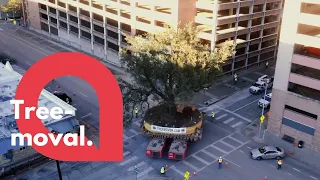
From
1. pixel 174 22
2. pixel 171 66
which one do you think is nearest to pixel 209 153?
pixel 171 66

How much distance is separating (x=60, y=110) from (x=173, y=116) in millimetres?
13198

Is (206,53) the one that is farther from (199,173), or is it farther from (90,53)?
(90,53)

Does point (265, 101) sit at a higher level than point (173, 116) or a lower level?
lower

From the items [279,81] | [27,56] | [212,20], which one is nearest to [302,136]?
[279,81]

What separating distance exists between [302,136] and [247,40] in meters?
23.3

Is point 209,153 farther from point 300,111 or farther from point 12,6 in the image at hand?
point 12,6

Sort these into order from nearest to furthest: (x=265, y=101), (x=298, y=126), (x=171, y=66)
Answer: (x=171, y=66), (x=298, y=126), (x=265, y=101)

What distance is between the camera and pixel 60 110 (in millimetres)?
41000

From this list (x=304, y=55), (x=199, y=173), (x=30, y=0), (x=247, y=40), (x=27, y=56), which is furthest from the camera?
(x=30, y=0)

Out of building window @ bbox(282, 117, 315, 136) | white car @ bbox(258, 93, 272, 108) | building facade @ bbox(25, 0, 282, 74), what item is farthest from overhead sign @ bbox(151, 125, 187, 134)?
building facade @ bbox(25, 0, 282, 74)

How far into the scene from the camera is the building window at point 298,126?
1668 inches

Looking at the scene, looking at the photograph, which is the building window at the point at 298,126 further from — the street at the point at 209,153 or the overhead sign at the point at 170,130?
the overhead sign at the point at 170,130

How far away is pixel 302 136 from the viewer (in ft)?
142

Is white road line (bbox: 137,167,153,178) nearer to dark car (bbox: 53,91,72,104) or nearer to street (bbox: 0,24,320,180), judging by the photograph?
street (bbox: 0,24,320,180)
